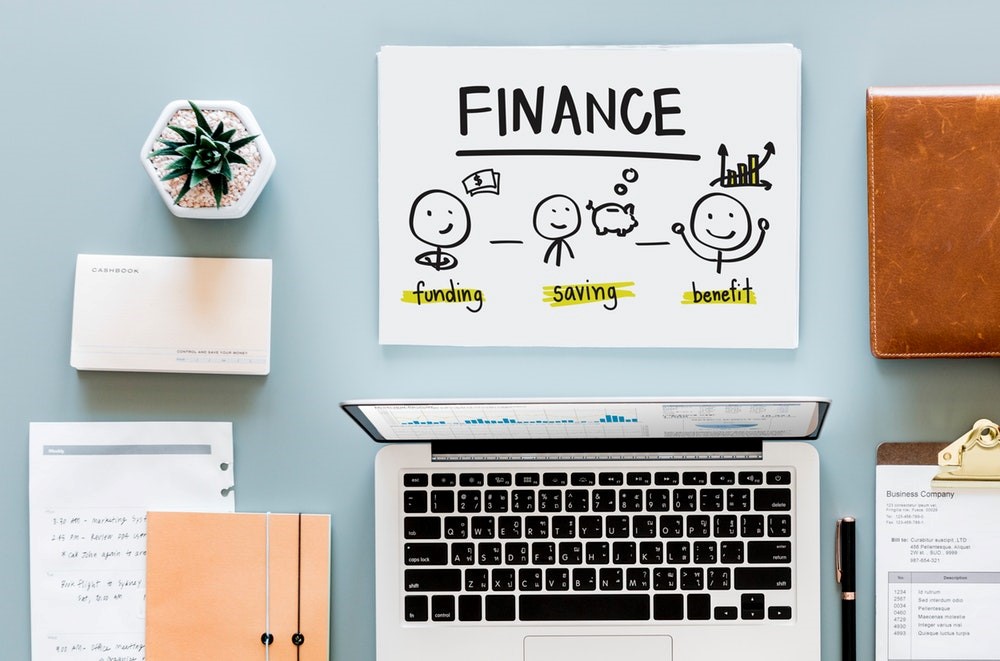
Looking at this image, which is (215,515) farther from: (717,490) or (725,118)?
(725,118)

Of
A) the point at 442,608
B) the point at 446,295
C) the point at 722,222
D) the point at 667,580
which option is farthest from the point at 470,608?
the point at 722,222

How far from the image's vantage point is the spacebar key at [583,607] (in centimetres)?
66

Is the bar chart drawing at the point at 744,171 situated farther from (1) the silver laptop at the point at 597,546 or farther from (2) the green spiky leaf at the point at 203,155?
(2) the green spiky leaf at the point at 203,155

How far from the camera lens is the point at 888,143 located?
660 mm

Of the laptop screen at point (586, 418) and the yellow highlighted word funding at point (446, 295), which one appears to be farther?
the yellow highlighted word funding at point (446, 295)

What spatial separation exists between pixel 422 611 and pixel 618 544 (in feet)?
Result: 0.58

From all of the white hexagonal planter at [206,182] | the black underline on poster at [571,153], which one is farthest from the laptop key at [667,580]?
the white hexagonal planter at [206,182]

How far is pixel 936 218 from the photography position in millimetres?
655

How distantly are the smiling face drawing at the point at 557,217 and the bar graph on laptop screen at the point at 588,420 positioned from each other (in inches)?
6.7

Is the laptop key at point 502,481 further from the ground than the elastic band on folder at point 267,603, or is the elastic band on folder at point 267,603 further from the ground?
the laptop key at point 502,481

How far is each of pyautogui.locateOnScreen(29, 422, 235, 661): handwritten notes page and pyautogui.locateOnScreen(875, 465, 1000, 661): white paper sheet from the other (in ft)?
1.91

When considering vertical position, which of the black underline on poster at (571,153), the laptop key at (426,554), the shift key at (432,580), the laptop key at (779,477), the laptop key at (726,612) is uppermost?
the black underline on poster at (571,153)

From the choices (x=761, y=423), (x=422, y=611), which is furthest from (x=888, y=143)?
(x=422, y=611)

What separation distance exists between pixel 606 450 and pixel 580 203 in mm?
218
